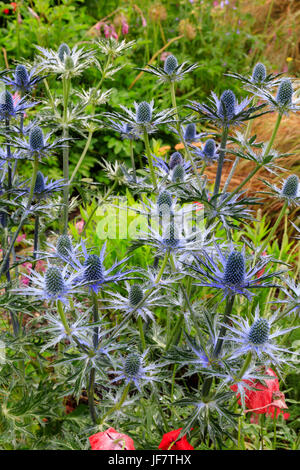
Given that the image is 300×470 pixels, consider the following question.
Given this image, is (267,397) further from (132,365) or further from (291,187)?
(291,187)

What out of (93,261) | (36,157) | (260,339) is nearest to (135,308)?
(93,261)

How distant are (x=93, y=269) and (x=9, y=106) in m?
0.58

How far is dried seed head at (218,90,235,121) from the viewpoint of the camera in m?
1.16

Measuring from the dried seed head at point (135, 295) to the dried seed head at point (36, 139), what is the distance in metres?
0.43

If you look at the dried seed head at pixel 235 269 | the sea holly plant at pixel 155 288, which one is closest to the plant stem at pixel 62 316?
the sea holly plant at pixel 155 288

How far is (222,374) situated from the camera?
3.20 ft

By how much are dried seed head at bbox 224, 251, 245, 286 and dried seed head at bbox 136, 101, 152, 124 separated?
20.1 inches

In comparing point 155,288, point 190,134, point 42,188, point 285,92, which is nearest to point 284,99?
point 285,92

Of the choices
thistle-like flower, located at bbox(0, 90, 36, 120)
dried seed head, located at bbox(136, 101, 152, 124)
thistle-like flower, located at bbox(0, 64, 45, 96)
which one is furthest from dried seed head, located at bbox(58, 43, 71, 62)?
dried seed head, located at bbox(136, 101, 152, 124)

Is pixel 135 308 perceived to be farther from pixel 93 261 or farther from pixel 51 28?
pixel 51 28

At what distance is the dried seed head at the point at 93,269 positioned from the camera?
3.15 ft

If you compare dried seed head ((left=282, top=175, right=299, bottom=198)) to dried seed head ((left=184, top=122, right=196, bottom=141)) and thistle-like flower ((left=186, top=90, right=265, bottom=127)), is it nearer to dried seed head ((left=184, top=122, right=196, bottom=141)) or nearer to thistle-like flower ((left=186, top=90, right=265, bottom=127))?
thistle-like flower ((left=186, top=90, right=265, bottom=127))

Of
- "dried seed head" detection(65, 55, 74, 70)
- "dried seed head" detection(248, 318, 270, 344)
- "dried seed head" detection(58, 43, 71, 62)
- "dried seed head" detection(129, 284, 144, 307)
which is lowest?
"dried seed head" detection(248, 318, 270, 344)

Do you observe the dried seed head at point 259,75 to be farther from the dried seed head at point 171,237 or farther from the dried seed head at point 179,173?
the dried seed head at point 171,237
